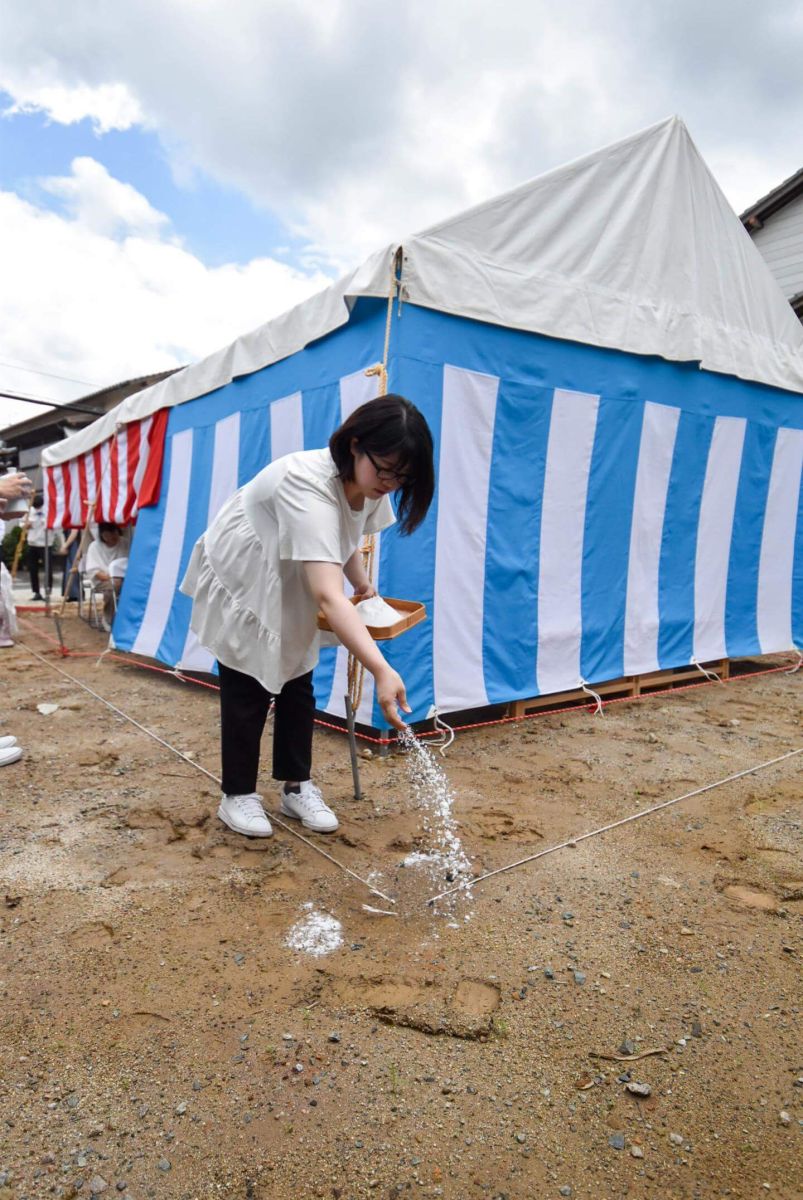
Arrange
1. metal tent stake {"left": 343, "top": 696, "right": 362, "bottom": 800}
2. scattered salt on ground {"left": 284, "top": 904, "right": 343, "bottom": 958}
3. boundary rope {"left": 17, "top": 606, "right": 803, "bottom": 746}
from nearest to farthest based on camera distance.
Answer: scattered salt on ground {"left": 284, "top": 904, "right": 343, "bottom": 958} → metal tent stake {"left": 343, "top": 696, "right": 362, "bottom": 800} → boundary rope {"left": 17, "top": 606, "right": 803, "bottom": 746}

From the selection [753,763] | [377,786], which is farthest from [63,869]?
[753,763]

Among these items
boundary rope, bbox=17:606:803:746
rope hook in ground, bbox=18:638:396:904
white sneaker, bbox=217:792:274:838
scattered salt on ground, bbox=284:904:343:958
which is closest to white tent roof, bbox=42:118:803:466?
boundary rope, bbox=17:606:803:746

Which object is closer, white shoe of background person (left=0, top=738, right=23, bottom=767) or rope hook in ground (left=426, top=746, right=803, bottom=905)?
rope hook in ground (left=426, top=746, right=803, bottom=905)

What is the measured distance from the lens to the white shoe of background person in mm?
2686

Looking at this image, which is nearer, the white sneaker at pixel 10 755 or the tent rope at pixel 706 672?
the white sneaker at pixel 10 755

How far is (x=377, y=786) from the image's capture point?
2.53m

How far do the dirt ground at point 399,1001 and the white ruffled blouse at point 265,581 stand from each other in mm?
587

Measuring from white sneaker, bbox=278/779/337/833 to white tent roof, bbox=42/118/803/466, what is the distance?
1918 millimetres

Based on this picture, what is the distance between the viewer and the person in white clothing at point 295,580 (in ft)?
5.14

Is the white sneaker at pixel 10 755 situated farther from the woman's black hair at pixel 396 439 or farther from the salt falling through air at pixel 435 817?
the woman's black hair at pixel 396 439

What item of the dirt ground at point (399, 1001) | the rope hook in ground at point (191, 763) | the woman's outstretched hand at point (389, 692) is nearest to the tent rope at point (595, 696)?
the dirt ground at point (399, 1001)

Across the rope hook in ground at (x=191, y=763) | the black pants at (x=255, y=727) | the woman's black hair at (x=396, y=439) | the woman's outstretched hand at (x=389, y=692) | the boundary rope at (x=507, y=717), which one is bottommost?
the rope hook in ground at (x=191, y=763)

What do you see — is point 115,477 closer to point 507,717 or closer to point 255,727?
point 507,717

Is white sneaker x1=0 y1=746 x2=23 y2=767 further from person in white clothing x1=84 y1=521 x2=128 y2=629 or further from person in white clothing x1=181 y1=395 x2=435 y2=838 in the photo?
person in white clothing x1=84 y1=521 x2=128 y2=629
